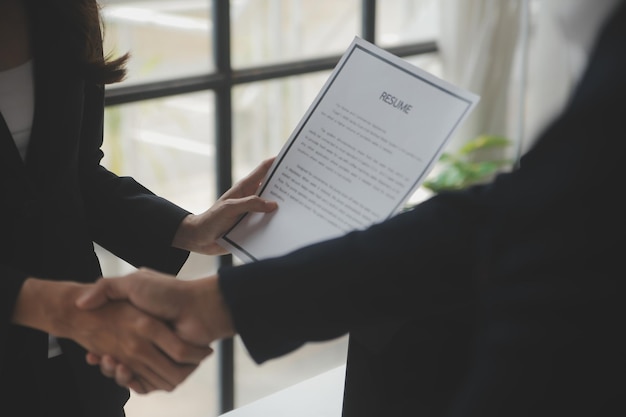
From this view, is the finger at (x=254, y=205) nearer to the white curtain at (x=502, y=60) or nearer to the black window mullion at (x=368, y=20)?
the black window mullion at (x=368, y=20)

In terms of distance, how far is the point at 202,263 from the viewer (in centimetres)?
355

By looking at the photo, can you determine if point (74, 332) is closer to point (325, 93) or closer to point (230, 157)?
point (325, 93)

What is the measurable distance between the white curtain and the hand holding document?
7.08 feet

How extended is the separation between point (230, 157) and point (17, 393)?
174 centimetres

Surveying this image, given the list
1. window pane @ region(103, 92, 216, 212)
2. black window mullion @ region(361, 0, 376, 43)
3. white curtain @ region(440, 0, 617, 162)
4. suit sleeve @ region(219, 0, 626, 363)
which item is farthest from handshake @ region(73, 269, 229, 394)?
white curtain @ region(440, 0, 617, 162)

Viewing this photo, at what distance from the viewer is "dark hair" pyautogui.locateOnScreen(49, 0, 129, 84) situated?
4.44 ft

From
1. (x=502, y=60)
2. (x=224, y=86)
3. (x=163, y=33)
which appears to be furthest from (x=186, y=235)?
(x=502, y=60)

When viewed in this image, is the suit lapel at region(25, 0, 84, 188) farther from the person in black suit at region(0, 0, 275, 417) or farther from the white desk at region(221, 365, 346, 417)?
the white desk at region(221, 365, 346, 417)

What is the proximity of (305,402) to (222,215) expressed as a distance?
424 millimetres

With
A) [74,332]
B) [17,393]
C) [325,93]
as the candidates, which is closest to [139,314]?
[74,332]

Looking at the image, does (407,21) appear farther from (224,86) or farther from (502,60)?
(224,86)

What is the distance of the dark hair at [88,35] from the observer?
135cm

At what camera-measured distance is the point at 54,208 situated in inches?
50.7

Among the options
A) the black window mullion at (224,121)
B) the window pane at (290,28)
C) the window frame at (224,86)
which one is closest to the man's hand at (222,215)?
the window frame at (224,86)
